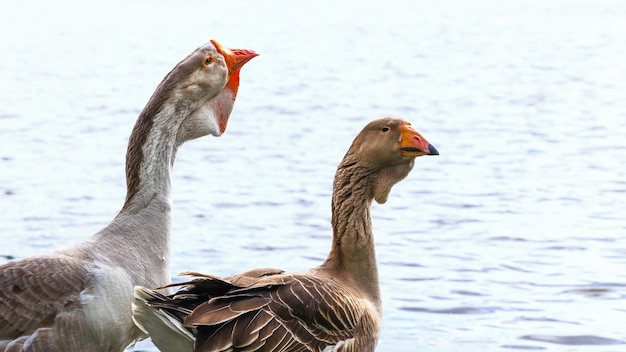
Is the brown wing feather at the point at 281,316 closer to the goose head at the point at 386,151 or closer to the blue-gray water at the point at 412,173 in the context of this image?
the goose head at the point at 386,151

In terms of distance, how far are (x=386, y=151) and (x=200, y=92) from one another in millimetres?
1024

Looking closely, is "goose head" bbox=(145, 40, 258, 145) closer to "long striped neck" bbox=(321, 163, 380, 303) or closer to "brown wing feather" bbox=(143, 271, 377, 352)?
"long striped neck" bbox=(321, 163, 380, 303)

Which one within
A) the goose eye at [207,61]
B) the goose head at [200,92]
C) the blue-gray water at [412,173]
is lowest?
the blue-gray water at [412,173]

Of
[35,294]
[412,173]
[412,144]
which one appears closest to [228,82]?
[412,144]

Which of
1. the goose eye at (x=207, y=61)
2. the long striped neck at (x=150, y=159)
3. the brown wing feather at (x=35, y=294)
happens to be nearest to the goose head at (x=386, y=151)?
the goose eye at (x=207, y=61)

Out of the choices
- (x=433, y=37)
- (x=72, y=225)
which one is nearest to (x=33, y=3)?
(x=433, y=37)

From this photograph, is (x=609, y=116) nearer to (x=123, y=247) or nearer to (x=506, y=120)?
(x=506, y=120)

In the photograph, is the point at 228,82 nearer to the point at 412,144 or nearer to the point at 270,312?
the point at 412,144

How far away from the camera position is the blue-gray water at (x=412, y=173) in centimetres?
875

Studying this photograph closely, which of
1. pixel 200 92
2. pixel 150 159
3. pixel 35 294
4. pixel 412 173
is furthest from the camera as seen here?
pixel 412 173

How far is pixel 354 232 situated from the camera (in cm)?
594

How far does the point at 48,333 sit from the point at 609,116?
13.3 metres

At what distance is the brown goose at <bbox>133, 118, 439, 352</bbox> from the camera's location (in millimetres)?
4938

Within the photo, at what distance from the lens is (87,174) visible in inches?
535
